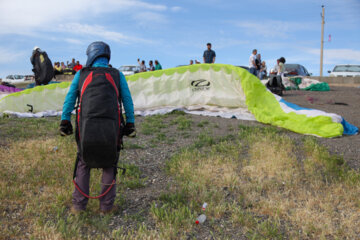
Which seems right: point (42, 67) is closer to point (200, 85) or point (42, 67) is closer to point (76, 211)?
point (200, 85)

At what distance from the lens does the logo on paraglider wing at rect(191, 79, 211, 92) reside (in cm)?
1086

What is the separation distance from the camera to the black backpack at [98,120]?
3527 mm

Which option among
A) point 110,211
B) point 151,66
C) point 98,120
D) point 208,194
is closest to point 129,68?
point 151,66

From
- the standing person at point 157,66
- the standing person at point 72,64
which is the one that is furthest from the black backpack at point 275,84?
the standing person at point 72,64

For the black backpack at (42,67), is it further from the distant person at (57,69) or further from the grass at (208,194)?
the distant person at (57,69)

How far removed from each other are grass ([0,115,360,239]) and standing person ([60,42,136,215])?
310 millimetres

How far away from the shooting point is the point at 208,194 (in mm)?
4523

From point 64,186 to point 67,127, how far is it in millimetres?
1177

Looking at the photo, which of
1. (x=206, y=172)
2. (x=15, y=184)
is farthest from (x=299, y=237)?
(x=15, y=184)

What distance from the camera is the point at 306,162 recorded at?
5.65 m

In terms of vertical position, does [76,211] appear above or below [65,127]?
below

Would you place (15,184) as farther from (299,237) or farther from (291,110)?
(291,110)

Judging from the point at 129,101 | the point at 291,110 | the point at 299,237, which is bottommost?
the point at 299,237

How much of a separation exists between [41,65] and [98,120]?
11.2 meters
